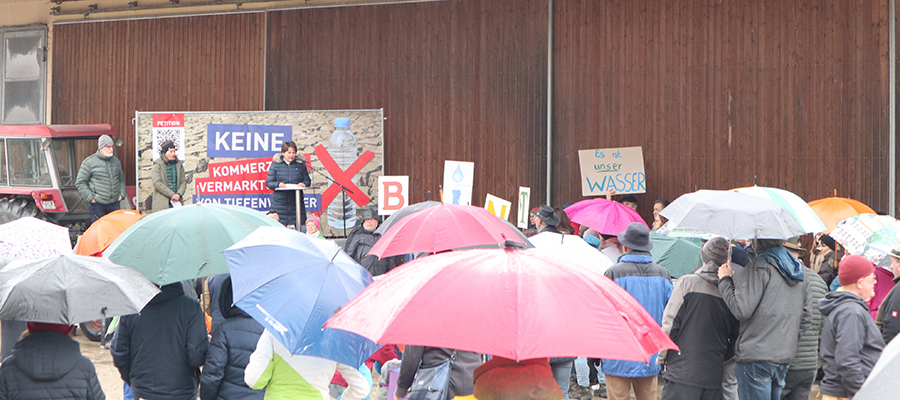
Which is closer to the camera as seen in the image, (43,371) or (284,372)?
(43,371)

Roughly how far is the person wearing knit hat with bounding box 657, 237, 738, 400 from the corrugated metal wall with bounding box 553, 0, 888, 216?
320 inches

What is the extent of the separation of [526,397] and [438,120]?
11.8 meters

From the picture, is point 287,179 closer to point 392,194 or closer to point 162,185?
point 392,194

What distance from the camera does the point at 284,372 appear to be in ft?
14.5

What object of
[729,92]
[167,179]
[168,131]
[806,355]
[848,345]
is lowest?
[806,355]

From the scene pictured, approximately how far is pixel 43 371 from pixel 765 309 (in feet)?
14.6

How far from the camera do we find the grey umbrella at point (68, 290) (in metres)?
4.02

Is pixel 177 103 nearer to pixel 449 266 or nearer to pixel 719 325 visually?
pixel 719 325

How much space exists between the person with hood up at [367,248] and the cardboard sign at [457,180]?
346 centimetres

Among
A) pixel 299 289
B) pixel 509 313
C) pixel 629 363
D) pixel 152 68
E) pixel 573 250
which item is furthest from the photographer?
pixel 152 68

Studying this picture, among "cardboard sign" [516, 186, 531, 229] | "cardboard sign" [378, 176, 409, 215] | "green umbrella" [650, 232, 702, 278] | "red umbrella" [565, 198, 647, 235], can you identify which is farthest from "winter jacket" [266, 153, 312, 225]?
"green umbrella" [650, 232, 702, 278]

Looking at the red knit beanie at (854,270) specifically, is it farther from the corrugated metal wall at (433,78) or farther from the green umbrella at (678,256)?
the corrugated metal wall at (433,78)

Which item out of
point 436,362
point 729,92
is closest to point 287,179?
point 729,92

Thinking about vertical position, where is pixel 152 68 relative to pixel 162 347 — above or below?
above
